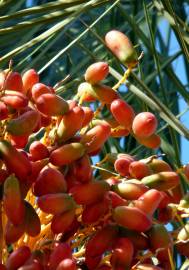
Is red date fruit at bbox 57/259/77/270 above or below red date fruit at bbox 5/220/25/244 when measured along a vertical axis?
below

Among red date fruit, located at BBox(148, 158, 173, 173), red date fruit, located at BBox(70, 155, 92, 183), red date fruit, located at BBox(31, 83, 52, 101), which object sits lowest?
red date fruit, located at BBox(148, 158, 173, 173)

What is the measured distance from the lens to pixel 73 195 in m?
0.82

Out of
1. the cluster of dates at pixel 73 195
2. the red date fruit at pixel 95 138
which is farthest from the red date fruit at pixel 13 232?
the red date fruit at pixel 95 138

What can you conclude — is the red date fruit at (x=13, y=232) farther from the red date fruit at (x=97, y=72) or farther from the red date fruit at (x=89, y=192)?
the red date fruit at (x=97, y=72)

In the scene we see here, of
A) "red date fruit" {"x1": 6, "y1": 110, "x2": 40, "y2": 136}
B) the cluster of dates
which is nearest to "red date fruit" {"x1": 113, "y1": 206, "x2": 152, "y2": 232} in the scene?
the cluster of dates

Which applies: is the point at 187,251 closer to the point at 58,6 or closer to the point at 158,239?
the point at 158,239

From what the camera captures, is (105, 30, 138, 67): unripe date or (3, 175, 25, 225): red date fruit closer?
(3, 175, 25, 225): red date fruit

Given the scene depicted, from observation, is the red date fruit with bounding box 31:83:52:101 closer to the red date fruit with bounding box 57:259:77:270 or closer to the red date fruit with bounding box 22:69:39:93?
the red date fruit with bounding box 22:69:39:93

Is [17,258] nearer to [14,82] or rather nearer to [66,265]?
[66,265]

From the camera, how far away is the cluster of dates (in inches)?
31.3

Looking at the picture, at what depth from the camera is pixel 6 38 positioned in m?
1.13

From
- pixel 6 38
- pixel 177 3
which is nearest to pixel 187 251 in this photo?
pixel 6 38

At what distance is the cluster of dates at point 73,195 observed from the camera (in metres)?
0.79

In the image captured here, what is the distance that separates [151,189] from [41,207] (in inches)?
4.0
